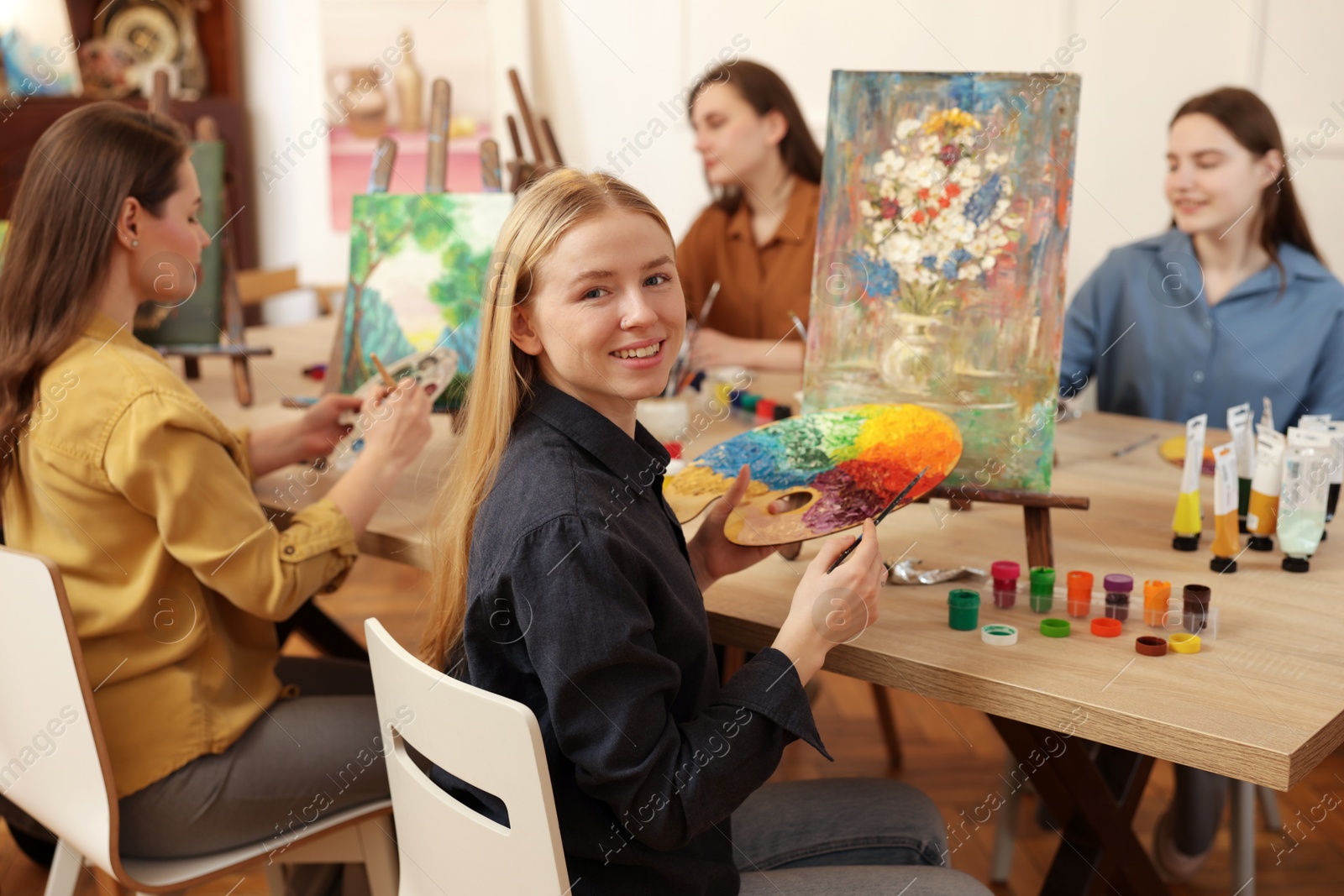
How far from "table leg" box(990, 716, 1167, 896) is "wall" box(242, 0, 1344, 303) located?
90.9 inches

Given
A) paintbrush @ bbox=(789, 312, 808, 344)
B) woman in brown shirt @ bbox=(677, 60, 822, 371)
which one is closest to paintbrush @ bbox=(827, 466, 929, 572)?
paintbrush @ bbox=(789, 312, 808, 344)

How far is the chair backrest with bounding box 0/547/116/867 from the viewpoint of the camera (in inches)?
51.1

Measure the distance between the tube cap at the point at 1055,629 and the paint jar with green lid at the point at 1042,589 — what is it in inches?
2.1

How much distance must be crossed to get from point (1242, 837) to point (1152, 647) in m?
0.95

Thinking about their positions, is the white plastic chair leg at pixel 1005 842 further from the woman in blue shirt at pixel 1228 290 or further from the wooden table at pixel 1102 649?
the woman in blue shirt at pixel 1228 290

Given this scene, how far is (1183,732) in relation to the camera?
108 centimetres

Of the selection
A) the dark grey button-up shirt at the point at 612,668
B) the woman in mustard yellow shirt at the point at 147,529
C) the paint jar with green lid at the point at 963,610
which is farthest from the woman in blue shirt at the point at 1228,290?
the woman in mustard yellow shirt at the point at 147,529

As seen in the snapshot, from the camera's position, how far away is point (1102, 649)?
1.27 meters

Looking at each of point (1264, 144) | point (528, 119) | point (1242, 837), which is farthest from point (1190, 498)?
point (528, 119)

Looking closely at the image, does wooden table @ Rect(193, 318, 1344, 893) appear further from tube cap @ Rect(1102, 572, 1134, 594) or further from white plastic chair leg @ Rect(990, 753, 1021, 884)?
white plastic chair leg @ Rect(990, 753, 1021, 884)

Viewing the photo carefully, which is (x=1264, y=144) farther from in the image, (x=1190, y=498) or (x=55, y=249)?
(x=55, y=249)

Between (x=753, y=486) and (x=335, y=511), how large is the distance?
22.9 inches

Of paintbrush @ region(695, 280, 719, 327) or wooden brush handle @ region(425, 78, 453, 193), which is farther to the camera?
paintbrush @ region(695, 280, 719, 327)

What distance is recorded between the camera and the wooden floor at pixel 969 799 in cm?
214
